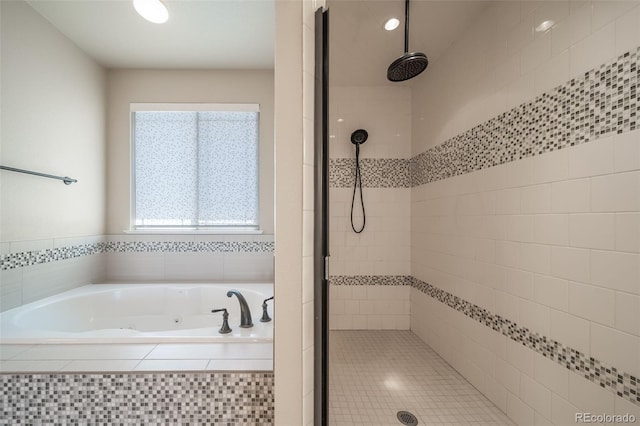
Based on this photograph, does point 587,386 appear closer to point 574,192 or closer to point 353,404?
point 574,192

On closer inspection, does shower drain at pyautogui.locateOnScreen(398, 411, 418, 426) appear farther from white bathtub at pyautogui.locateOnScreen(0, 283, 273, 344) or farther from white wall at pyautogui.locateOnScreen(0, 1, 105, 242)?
white wall at pyautogui.locateOnScreen(0, 1, 105, 242)

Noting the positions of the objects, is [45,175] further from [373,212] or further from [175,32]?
[373,212]

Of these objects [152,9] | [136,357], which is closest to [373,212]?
[136,357]

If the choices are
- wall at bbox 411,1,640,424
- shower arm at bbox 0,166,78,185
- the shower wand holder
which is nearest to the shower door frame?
wall at bbox 411,1,640,424

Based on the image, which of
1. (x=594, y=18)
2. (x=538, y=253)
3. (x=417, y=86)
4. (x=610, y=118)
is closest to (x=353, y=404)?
(x=538, y=253)

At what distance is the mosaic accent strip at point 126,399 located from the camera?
1051mm

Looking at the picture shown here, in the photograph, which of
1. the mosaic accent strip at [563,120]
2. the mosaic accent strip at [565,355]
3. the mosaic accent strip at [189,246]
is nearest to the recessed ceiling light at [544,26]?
the mosaic accent strip at [563,120]

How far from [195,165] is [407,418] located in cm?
262

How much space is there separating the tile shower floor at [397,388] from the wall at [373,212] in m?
0.37

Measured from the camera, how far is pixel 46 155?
1.85 metres

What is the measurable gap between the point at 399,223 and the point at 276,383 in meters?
1.93

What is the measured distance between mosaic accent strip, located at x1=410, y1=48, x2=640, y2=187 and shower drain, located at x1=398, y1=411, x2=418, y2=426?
153 centimetres

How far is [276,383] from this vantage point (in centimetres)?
91
